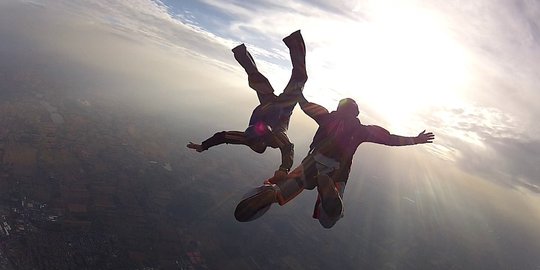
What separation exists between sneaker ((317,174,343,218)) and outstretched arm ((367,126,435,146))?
4.42ft

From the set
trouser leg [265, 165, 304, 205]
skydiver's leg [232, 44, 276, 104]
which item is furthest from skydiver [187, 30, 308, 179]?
trouser leg [265, 165, 304, 205]

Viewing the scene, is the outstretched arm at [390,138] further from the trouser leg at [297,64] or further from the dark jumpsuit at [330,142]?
the trouser leg at [297,64]

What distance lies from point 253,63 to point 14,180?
4763 inches

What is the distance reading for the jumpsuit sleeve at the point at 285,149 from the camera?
5699 mm

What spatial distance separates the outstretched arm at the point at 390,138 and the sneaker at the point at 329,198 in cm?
135

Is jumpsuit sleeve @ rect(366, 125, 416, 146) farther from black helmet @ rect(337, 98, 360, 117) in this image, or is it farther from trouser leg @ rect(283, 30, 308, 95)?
trouser leg @ rect(283, 30, 308, 95)

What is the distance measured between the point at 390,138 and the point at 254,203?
284 cm

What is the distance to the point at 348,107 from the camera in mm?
5863

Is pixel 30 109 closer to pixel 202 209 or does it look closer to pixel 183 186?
pixel 183 186

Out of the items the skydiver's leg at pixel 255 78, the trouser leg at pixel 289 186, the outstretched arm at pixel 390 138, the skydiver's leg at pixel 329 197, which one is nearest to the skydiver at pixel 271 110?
the skydiver's leg at pixel 255 78

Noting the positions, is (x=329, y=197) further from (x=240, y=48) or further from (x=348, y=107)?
(x=240, y=48)

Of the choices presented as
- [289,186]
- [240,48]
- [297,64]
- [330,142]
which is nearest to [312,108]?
[330,142]

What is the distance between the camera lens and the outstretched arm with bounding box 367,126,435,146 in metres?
6.09

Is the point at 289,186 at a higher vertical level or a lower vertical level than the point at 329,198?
lower
